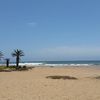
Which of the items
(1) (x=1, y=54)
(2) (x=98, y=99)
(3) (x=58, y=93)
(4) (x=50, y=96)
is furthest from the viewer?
(1) (x=1, y=54)

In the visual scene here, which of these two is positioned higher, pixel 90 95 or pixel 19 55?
pixel 19 55

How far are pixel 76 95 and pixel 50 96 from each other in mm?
1661

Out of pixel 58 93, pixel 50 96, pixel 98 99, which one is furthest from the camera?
pixel 58 93

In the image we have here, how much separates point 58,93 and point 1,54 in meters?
56.7

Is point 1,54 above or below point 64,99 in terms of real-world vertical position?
above

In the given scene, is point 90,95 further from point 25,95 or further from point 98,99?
point 25,95

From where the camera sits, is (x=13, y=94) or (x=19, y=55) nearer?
(x=13, y=94)

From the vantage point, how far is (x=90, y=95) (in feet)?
57.2

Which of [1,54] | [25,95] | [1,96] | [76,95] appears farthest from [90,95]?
[1,54]

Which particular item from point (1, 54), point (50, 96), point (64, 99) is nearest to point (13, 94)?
point (50, 96)

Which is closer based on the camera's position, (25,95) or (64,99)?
(64,99)

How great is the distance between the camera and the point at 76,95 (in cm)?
1748

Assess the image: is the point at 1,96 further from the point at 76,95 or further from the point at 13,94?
the point at 76,95

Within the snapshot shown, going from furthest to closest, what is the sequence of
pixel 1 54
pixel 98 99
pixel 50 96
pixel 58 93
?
1. pixel 1 54
2. pixel 58 93
3. pixel 50 96
4. pixel 98 99
